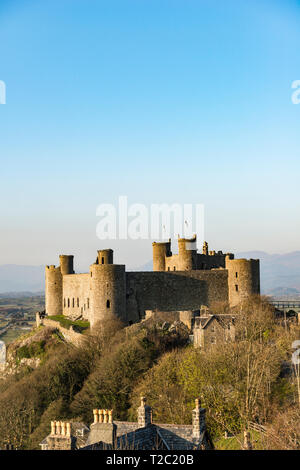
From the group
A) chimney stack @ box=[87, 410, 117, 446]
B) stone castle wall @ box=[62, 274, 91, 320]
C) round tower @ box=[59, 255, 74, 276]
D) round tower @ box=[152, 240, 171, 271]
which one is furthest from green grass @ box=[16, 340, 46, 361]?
chimney stack @ box=[87, 410, 117, 446]

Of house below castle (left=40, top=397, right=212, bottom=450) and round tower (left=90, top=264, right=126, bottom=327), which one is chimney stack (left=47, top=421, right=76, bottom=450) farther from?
round tower (left=90, top=264, right=126, bottom=327)

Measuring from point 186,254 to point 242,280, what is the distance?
4.46 meters

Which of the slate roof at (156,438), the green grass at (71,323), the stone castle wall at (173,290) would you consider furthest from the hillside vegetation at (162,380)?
the slate roof at (156,438)

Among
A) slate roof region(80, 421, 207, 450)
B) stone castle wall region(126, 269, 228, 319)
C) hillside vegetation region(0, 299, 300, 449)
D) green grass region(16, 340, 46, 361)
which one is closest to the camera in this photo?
slate roof region(80, 421, 207, 450)

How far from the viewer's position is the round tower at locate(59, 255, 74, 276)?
157ft

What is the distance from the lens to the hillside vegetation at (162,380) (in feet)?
80.8

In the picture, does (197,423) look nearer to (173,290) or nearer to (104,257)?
(173,290)

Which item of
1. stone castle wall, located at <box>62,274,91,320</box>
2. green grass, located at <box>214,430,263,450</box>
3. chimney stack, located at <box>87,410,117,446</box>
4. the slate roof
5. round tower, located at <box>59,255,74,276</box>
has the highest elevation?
round tower, located at <box>59,255,74,276</box>

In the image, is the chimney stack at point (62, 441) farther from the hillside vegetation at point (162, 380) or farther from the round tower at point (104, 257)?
the round tower at point (104, 257)

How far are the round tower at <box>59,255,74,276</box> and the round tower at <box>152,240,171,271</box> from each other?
6.84 metres

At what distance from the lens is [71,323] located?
142 ft
